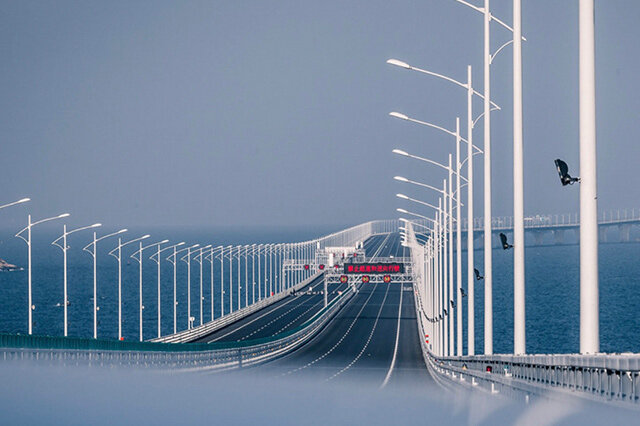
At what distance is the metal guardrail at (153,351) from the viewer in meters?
28.4

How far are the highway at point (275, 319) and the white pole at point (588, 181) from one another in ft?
238

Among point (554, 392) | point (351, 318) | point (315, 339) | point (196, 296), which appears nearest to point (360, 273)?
point (351, 318)

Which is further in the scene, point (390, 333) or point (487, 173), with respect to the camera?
point (390, 333)

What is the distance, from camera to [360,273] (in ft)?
431

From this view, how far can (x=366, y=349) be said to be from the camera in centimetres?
7975

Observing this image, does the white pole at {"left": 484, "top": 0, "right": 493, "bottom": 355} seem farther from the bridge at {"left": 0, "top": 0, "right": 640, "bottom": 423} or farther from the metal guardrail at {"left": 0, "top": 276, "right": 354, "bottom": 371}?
the metal guardrail at {"left": 0, "top": 276, "right": 354, "bottom": 371}

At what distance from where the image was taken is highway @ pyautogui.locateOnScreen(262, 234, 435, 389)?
2048 inches

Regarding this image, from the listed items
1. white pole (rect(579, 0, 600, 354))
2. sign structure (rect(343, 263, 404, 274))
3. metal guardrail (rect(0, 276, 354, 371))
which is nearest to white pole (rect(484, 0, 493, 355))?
metal guardrail (rect(0, 276, 354, 371))

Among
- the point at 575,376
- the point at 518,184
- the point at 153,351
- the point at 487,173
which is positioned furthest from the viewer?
the point at 153,351

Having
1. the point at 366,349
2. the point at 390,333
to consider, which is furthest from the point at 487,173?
the point at 390,333

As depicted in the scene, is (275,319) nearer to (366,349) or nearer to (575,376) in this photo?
(366,349)

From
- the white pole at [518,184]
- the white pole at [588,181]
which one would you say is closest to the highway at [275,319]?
the white pole at [518,184]

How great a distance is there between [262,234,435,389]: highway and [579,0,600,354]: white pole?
20.5 m

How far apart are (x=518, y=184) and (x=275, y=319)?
85.0 m
